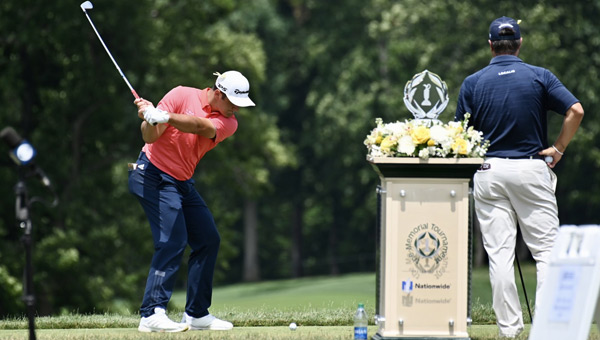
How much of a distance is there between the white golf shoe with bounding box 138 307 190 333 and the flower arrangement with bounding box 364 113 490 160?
1852mm

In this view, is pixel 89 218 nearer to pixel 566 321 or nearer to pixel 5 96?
pixel 5 96

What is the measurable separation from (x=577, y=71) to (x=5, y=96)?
46.3 feet

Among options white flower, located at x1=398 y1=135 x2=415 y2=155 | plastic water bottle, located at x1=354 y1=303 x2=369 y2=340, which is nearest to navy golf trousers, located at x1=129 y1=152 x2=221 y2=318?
plastic water bottle, located at x1=354 y1=303 x2=369 y2=340

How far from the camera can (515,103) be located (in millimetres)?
7082

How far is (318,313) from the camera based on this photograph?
28.2 feet

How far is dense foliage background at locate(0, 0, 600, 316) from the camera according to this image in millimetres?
22750

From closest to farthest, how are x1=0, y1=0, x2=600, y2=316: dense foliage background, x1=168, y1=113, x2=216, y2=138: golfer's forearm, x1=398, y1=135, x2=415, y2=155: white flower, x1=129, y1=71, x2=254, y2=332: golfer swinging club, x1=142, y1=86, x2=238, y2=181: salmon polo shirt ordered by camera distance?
x1=398, y1=135, x2=415, y2=155: white flower
x1=168, y1=113, x2=216, y2=138: golfer's forearm
x1=129, y1=71, x2=254, y2=332: golfer swinging club
x1=142, y1=86, x2=238, y2=181: salmon polo shirt
x1=0, y1=0, x2=600, y2=316: dense foliage background

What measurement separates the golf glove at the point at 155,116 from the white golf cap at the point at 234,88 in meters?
0.62

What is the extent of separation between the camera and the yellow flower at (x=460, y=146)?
6.54 m

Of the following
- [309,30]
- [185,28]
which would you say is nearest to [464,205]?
[185,28]

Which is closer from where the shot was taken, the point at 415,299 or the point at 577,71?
the point at 415,299

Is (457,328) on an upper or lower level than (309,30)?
lower

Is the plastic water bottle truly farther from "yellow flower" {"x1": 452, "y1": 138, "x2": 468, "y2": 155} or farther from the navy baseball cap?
the navy baseball cap

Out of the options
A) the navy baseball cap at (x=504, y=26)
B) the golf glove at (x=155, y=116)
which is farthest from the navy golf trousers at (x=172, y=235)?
the navy baseball cap at (x=504, y=26)
